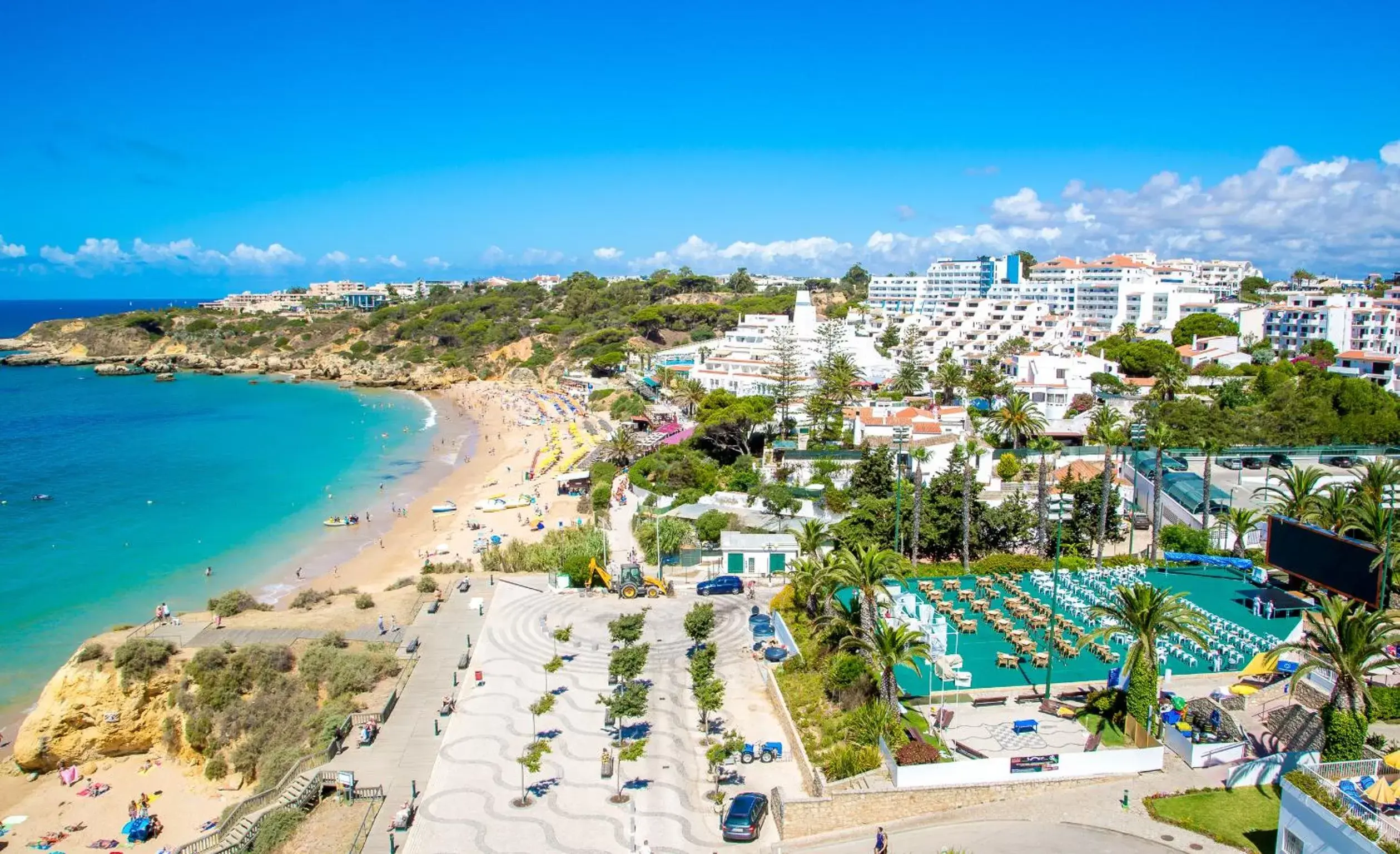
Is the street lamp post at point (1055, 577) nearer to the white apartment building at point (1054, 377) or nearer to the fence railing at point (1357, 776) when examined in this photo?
the fence railing at point (1357, 776)

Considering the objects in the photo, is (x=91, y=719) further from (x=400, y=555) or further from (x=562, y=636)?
(x=400, y=555)

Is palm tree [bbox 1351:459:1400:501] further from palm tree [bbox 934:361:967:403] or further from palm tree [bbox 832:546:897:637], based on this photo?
palm tree [bbox 934:361:967:403]

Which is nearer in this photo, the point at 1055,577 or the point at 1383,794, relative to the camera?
the point at 1383,794

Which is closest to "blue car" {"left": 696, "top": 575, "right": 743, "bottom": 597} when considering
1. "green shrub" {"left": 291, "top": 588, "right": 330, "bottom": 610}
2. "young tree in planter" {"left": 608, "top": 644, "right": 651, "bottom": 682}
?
"young tree in planter" {"left": 608, "top": 644, "right": 651, "bottom": 682}

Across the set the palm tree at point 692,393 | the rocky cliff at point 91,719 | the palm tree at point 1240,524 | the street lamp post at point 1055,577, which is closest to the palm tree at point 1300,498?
the palm tree at point 1240,524

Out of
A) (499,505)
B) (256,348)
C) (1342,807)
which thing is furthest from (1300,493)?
(256,348)

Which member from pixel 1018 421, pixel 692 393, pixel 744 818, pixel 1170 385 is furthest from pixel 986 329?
pixel 744 818

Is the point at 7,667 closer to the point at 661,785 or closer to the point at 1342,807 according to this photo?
the point at 661,785
